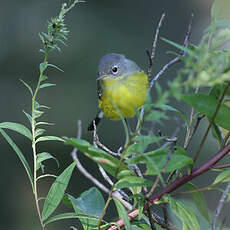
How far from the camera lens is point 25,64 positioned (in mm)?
4711

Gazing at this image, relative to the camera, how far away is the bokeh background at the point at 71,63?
164 inches

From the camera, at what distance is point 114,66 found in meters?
2.54

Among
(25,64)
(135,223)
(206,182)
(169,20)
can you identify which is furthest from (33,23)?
(135,223)

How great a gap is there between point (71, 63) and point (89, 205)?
12.4ft

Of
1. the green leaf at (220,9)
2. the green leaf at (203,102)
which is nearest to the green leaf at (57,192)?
the green leaf at (203,102)

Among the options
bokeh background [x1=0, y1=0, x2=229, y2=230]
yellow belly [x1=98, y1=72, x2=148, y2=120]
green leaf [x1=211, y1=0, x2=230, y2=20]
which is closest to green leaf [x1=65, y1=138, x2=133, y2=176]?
green leaf [x1=211, y1=0, x2=230, y2=20]

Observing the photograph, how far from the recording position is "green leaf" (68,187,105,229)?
83 cm

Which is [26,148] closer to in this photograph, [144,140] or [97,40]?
[97,40]

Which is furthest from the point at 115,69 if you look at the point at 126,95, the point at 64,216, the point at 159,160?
the point at 159,160

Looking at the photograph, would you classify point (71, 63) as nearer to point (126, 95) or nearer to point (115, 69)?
point (115, 69)

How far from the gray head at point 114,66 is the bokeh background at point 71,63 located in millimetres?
1548

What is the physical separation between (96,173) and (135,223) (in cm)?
341

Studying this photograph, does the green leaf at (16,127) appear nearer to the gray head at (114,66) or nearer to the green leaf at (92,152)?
the green leaf at (92,152)

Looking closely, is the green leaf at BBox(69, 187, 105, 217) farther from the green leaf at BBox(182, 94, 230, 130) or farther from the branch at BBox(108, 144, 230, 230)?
the green leaf at BBox(182, 94, 230, 130)
